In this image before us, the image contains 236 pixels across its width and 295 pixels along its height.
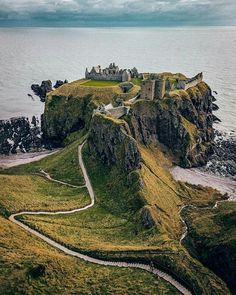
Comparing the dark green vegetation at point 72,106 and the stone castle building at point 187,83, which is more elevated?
the stone castle building at point 187,83

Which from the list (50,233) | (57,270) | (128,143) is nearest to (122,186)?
(128,143)

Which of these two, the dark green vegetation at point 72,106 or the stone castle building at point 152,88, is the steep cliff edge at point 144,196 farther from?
the dark green vegetation at point 72,106

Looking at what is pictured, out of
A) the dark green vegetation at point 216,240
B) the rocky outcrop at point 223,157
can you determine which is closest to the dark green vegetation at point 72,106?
the rocky outcrop at point 223,157

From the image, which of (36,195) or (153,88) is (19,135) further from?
(36,195)

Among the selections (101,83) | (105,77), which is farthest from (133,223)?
(105,77)

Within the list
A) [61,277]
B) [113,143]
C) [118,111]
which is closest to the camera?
[61,277]

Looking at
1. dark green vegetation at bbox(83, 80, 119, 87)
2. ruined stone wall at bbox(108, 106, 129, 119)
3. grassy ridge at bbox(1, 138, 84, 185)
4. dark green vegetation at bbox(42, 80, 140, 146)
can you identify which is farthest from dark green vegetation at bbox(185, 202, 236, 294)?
dark green vegetation at bbox(83, 80, 119, 87)
